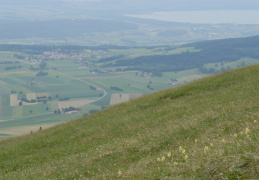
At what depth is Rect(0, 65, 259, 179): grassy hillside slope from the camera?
308 inches

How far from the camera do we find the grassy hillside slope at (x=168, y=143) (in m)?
7.83

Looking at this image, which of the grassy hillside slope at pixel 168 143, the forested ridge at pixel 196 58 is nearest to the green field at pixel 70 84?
the forested ridge at pixel 196 58

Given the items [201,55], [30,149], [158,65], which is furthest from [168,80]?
[30,149]

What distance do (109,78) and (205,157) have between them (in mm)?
149535

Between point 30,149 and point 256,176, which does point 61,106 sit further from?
point 256,176

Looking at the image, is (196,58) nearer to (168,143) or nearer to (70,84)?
(70,84)

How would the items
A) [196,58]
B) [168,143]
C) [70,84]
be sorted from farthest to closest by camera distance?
[196,58] → [70,84] → [168,143]

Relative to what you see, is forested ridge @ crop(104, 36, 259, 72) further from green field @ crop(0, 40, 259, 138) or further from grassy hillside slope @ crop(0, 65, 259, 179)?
grassy hillside slope @ crop(0, 65, 259, 179)

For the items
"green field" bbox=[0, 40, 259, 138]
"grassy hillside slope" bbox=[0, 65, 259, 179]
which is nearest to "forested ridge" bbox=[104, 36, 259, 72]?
"green field" bbox=[0, 40, 259, 138]

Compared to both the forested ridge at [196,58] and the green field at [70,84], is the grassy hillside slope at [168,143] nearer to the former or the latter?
the green field at [70,84]

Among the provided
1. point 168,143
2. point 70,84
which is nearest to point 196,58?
point 70,84

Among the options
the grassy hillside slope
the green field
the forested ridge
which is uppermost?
Answer: the grassy hillside slope

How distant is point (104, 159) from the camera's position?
42.4ft

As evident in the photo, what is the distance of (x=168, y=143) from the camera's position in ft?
42.1
